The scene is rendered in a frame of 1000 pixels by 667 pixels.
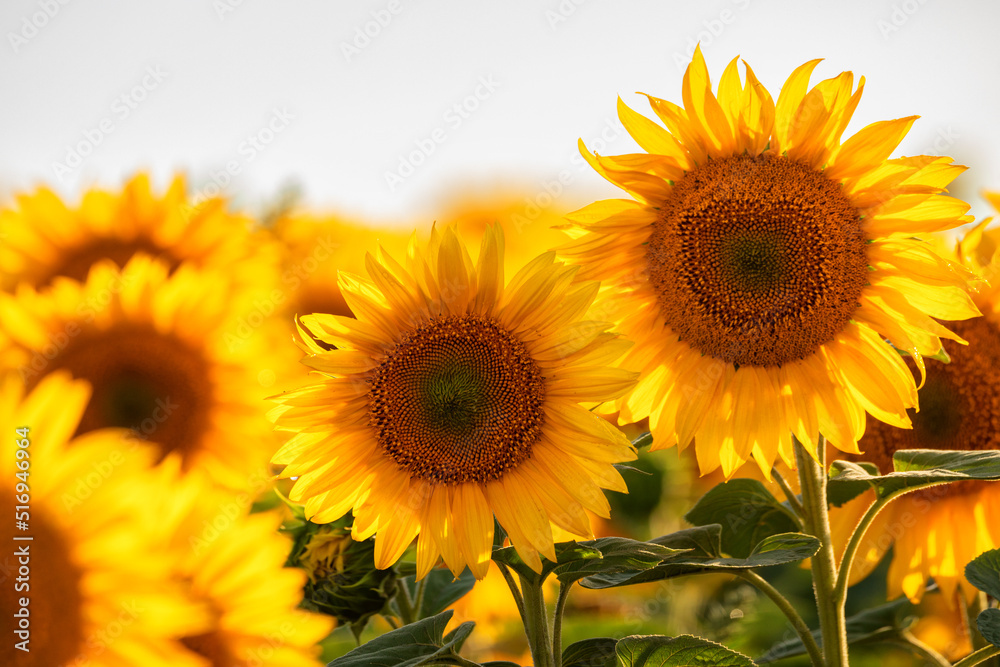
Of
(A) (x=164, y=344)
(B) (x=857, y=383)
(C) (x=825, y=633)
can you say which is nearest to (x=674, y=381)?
(B) (x=857, y=383)

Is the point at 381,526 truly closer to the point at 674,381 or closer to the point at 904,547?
the point at 674,381

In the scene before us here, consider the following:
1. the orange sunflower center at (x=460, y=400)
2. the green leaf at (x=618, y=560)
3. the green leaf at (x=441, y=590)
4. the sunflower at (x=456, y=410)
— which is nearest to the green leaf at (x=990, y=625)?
the green leaf at (x=618, y=560)

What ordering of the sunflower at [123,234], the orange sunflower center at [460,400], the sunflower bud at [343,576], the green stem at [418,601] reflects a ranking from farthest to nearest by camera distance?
the sunflower at [123,234] → the green stem at [418,601] → the sunflower bud at [343,576] → the orange sunflower center at [460,400]

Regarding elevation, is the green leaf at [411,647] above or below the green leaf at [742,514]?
below

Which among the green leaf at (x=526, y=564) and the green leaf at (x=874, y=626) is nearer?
the green leaf at (x=526, y=564)

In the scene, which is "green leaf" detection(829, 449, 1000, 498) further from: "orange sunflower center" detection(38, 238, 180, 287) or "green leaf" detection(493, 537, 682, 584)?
"orange sunflower center" detection(38, 238, 180, 287)

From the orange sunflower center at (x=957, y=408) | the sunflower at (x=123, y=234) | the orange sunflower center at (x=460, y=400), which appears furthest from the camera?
the sunflower at (x=123, y=234)

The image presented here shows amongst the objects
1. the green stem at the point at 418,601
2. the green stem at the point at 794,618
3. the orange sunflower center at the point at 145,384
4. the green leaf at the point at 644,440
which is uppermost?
the green leaf at the point at 644,440

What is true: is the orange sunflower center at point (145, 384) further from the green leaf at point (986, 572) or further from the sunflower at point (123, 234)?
the green leaf at point (986, 572)
